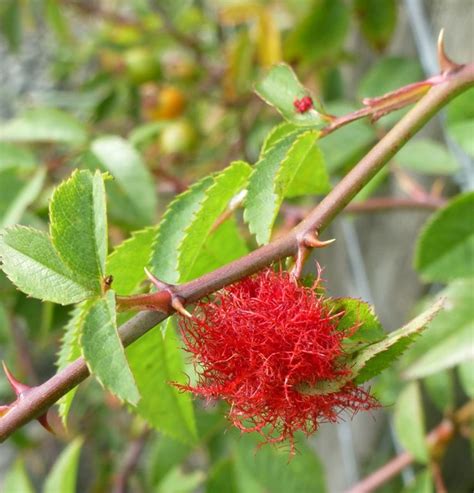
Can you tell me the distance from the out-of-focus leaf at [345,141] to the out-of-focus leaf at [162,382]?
1.33 ft

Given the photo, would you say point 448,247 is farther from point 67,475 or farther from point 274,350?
point 67,475

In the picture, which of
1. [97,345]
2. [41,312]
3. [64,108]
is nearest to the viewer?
[97,345]

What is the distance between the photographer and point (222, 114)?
1.59 m

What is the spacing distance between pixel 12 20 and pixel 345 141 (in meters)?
1.04

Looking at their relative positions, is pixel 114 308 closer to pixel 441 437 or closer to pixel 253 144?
pixel 441 437

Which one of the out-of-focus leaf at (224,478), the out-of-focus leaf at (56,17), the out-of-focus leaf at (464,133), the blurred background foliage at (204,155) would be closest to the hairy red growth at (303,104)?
the blurred background foliage at (204,155)

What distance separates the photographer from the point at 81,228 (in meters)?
0.41

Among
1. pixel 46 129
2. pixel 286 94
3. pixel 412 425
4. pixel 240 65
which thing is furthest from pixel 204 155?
pixel 286 94

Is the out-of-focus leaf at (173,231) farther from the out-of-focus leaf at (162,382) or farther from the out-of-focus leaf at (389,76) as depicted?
the out-of-focus leaf at (389,76)

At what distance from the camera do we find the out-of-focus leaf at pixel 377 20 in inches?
45.1

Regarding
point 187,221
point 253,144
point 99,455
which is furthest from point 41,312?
point 99,455

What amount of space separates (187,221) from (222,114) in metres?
1.14

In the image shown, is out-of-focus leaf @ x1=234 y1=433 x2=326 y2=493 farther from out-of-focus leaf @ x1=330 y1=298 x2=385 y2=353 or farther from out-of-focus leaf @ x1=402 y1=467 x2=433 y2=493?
out-of-focus leaf @ x1=330 y1=298 x2=385 y2=353

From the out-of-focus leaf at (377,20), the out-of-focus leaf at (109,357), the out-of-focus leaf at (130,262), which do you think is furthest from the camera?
the out-of-focus leaf at (377,20)
